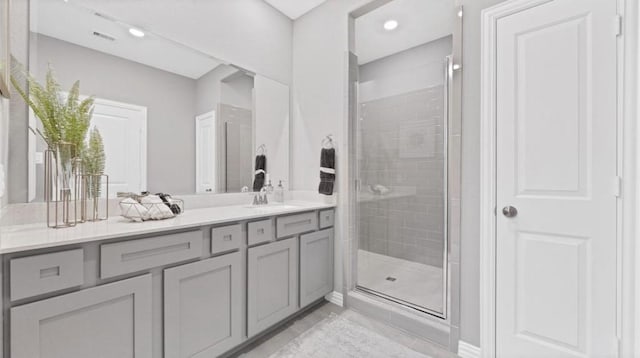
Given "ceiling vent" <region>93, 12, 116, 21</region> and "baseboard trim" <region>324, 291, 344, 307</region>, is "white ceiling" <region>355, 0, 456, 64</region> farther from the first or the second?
"baseboard trim" <region>324, 291, 344, 307</region>

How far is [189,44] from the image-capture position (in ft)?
6.49

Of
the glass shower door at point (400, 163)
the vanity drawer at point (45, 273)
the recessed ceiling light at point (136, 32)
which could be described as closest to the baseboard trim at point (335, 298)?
the glass shower door at point (400, 163)

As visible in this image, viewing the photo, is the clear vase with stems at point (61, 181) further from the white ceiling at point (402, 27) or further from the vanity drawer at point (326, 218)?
the white ceiling at point (402, 27)

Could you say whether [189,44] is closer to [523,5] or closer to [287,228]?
[287,228]

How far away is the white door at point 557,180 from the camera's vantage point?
1.27 meters

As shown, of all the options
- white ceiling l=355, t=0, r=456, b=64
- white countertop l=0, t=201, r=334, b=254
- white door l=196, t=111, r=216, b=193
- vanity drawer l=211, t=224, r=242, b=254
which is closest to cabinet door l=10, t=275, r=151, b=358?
white countertop l=0, t=201, r=334, b=254

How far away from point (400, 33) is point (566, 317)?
8.79 ft

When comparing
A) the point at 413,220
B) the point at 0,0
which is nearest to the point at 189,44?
the point at 0,0

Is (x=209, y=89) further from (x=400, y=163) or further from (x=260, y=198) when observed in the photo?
(x=400, y=163)

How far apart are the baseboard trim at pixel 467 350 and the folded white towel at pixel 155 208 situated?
197cm

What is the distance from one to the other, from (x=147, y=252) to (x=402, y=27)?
A: 9.47 feet

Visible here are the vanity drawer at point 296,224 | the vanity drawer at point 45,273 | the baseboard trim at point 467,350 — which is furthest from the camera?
the vanity drawer at point 296,224

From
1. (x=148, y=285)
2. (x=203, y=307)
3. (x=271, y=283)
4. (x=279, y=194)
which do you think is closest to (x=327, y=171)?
Answer: (x=279, y=194)

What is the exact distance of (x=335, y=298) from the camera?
2334mm
